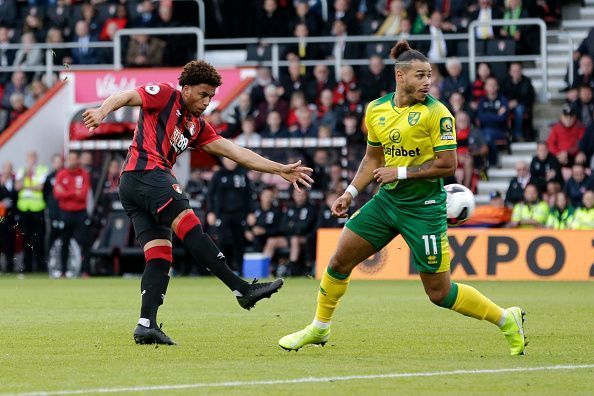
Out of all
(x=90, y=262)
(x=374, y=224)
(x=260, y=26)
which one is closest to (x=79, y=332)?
(x=374, y=224)

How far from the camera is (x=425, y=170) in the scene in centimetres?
→ 981

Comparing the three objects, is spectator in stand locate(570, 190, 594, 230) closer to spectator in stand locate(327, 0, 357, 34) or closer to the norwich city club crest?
spectator in stand locate(327, 0, 357, 34)

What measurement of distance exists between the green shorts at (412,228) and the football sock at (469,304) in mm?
194

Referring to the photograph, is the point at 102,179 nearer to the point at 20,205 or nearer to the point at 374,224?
the point at 20,205

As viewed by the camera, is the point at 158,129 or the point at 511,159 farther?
the point at 511,159

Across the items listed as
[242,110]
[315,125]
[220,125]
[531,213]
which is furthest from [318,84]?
[531,213]

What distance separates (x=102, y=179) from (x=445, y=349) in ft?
50.1

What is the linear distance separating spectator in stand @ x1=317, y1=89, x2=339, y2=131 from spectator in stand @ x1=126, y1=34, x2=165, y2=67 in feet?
11.9

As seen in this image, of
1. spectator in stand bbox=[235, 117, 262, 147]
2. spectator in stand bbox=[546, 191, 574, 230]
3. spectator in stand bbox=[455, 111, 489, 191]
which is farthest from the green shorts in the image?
spectator in stand bbox=[235, 117, 262, 147]

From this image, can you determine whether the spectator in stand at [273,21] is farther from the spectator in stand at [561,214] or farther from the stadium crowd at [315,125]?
the spectator in stand at [561,214]

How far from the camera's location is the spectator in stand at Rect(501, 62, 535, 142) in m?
24.7

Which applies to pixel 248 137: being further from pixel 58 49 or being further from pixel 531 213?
pixel 58 49

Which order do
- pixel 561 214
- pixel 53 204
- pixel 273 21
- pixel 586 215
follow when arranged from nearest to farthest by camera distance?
pixel 586 215 < pixel 561 214 < pixel 53 204 < pixel 273 21

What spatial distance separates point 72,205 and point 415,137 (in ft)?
47.4
